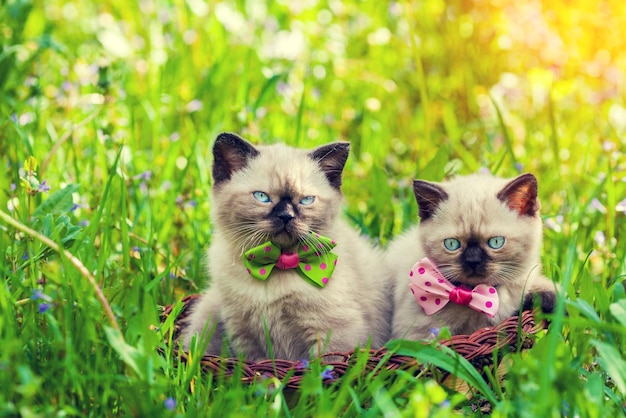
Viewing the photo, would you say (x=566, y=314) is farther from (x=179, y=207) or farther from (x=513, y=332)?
(x=179, y=207)

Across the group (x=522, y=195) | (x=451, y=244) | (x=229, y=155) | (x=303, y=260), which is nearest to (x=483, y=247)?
(x=451, y=244)

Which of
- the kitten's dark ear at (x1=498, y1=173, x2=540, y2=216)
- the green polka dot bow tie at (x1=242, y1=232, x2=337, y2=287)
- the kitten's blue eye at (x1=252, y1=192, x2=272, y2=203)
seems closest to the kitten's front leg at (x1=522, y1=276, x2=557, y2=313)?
the kitten's dark ear at (x1=498, y1=173, x2=540, y2=216)

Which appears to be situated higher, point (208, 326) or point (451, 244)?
point (451, 244)

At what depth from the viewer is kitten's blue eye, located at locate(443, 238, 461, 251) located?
267 centimetres

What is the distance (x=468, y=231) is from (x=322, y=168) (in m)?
0.59

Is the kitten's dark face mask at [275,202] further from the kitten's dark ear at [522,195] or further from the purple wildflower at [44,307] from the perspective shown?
the purple wildflower at [44,307]

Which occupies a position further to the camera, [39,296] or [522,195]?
[522,195]

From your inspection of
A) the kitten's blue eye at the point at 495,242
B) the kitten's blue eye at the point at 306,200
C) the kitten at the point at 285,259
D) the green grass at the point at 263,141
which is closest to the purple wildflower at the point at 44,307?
the green grass at the point at 263,141

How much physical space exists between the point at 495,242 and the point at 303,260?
679mm

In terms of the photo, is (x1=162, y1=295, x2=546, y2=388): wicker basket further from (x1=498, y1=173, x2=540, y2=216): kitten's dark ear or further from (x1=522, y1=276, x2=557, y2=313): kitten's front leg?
(x1=498, y1=173, x2=540, y2=216): kitten's dark ear

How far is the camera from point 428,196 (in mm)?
2740

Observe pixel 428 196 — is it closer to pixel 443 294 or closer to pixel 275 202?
pixel 443 294

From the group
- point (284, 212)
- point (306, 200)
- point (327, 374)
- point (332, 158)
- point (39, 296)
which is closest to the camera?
point (39, 296)

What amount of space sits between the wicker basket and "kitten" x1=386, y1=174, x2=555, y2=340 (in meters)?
0.17
